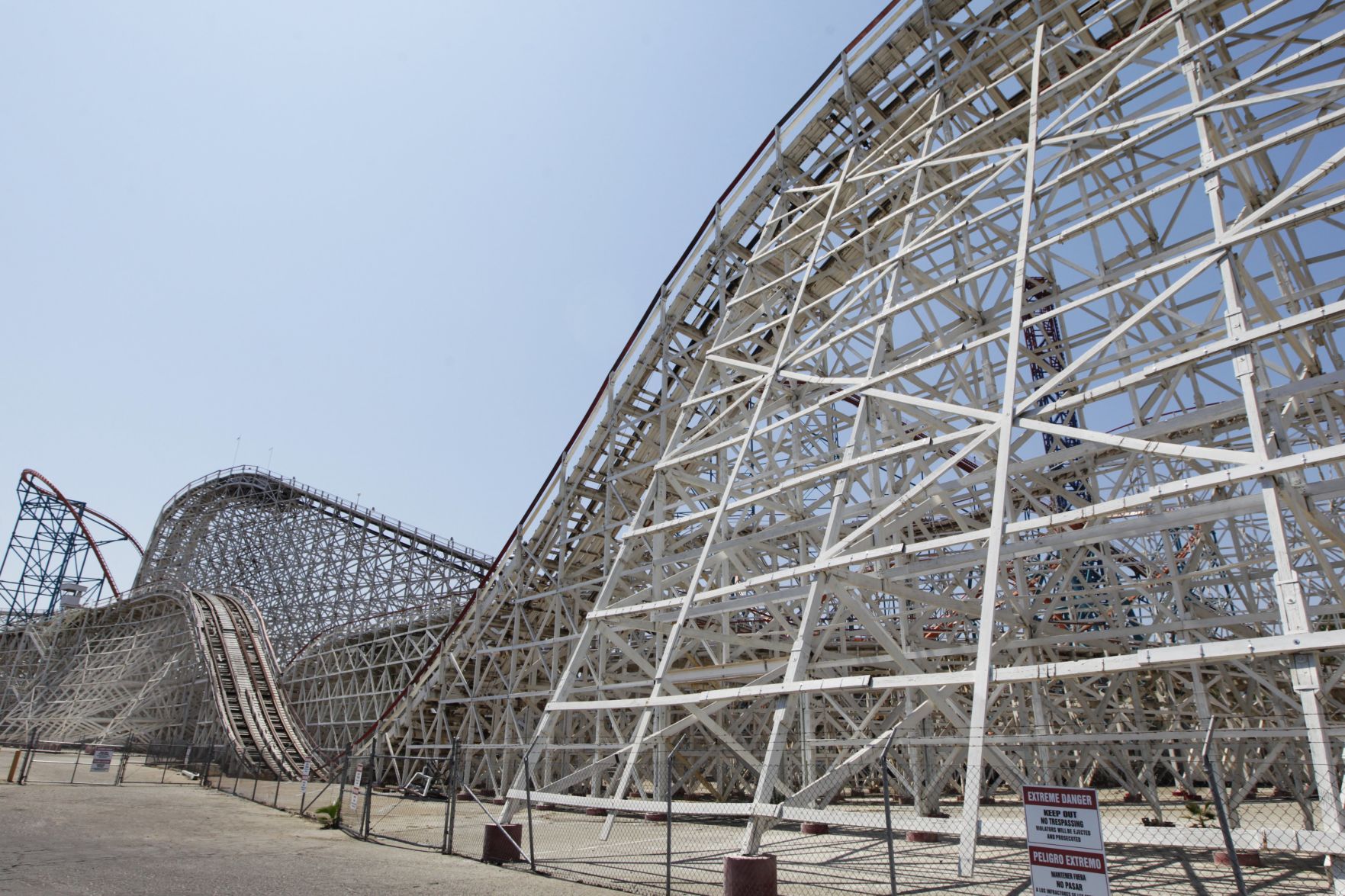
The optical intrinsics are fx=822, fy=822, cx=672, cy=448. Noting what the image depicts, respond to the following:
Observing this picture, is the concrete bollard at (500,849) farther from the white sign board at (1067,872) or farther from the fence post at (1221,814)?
the fence post at (1221,814)

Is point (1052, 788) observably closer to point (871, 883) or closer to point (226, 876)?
point (871, 883)

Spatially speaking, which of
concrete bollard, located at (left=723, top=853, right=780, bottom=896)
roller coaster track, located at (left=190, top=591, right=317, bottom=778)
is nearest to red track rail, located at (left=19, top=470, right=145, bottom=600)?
roller coaster track, located at (left=190, top=591, right=317, bottom=778)

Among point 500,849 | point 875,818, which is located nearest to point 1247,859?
point 875,818

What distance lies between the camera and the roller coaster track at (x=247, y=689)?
22094mm

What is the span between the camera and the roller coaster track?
22094mm

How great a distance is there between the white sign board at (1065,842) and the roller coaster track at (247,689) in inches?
788

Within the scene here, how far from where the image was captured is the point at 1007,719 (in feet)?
54.7

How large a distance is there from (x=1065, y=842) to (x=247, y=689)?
2596 cm

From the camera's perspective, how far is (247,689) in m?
25.1

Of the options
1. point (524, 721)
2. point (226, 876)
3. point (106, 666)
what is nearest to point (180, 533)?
point (106, 666)

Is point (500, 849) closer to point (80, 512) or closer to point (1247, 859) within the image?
point (1247, 859)

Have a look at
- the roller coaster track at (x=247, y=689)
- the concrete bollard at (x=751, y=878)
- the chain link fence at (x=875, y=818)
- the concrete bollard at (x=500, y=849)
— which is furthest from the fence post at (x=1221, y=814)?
the roller coaster track at (x=247, y=689)

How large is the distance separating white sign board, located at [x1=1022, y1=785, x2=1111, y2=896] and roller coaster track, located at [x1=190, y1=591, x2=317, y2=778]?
20.0 meters

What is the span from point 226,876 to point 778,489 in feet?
21.3
